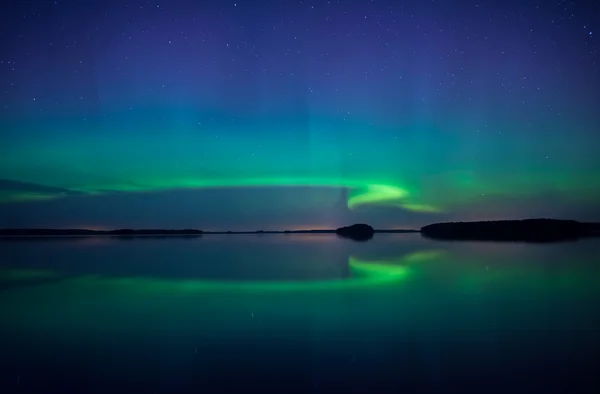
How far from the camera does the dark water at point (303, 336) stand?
7301mm

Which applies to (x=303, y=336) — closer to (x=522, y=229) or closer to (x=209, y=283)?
(x=209, y=283)

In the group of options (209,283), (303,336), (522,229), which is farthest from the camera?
(522,229)

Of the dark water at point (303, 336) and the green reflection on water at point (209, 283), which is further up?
the green reflection on water at point (209, 283)

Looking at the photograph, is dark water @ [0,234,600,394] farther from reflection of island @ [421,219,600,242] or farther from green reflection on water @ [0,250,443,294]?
reflection of island @ [421,219,600,242]

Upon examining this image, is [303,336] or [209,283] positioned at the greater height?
[209,283]

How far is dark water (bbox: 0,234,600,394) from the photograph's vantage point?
24.0 ft

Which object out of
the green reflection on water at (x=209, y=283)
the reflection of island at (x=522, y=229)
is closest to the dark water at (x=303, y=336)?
the green reflection on water at (x=209, y=283)

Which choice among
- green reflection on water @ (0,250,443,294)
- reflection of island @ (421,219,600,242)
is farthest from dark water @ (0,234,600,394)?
reflection of island @ (421,219,600,242)

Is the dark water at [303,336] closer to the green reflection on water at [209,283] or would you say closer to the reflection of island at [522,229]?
the green reflection on water at [209,283]

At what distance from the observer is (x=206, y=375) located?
24.8 ft

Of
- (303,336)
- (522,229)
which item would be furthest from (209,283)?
A: (522,229)

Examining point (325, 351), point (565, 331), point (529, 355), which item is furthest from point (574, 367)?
point (325, 351)

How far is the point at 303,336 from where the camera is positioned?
10.2 meters

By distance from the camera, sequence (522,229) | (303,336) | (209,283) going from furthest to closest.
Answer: (522,229)
(209,283)
(303,336)
